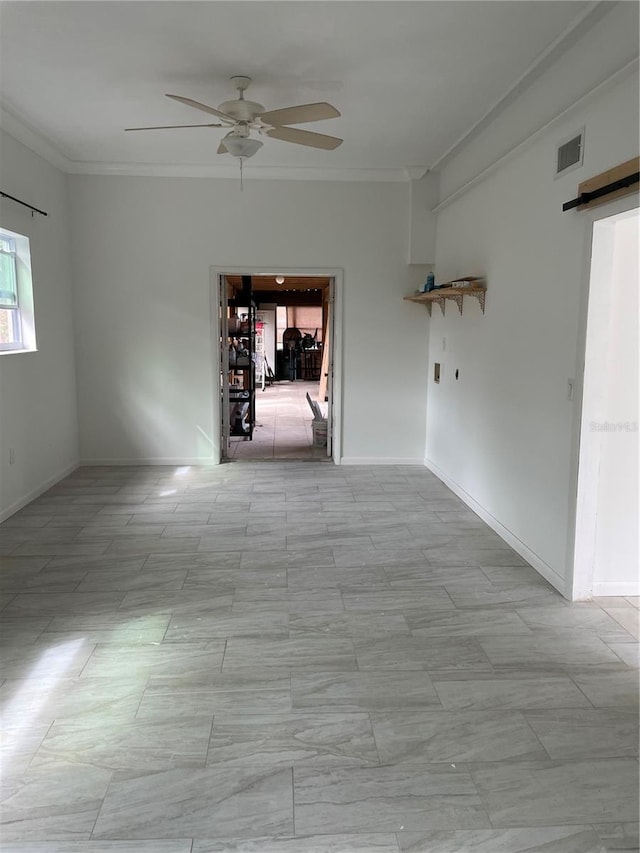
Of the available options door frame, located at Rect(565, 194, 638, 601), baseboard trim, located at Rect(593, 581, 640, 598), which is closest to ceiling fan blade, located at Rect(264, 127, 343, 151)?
door frame, located at Rect(565, 194, 638, 601)

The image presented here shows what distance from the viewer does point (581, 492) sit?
305 cm

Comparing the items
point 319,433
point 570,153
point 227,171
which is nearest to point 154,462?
point 319,433

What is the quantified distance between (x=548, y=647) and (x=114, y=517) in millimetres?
3161

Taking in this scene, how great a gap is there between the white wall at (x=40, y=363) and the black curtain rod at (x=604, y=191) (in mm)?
3782

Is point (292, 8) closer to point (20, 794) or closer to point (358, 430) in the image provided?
point (20, 794)

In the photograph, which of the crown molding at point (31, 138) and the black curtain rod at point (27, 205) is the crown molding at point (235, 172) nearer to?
the crown molding at point (31, 138)

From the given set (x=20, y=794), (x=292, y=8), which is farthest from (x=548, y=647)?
(x=292, y=8)

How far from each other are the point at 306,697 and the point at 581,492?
175cm

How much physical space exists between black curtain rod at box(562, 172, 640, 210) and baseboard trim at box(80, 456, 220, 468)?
4228 mm

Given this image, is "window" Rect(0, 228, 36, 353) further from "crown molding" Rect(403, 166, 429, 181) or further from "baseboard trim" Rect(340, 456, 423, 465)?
"crown molding" Rect(403, 166, 429, 181)

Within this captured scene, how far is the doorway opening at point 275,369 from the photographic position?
6.32 m

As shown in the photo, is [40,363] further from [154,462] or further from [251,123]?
[251,123]

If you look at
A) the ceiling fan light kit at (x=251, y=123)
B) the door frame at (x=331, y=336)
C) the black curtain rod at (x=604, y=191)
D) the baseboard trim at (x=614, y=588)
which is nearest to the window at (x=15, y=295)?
the door frame at (x=331, y=336)

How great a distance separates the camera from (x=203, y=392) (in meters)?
6.03
